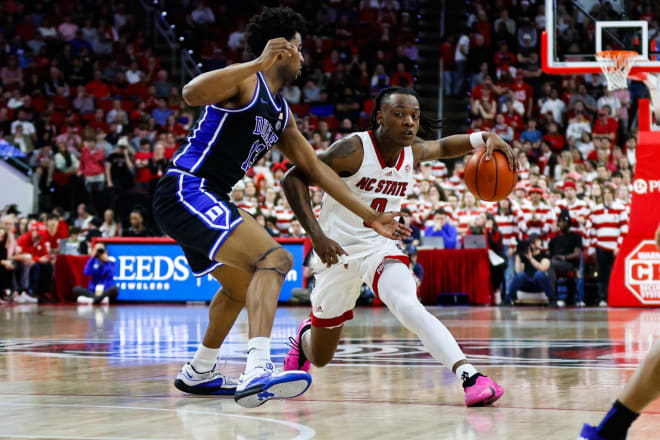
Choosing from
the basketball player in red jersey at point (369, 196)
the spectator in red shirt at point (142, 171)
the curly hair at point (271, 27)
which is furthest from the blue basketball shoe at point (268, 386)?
the spectator in red shirt at point (142, 171)

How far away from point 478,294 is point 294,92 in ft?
27.5

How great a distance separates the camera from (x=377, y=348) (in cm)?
786

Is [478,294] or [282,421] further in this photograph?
[478,294]

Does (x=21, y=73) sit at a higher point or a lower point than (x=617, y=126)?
higher

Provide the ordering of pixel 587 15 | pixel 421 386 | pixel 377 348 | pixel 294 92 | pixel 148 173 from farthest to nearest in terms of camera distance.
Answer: pixel 294 92, pixel 148 173, pixel 587 15, pixel 377 348, pixel 421 386

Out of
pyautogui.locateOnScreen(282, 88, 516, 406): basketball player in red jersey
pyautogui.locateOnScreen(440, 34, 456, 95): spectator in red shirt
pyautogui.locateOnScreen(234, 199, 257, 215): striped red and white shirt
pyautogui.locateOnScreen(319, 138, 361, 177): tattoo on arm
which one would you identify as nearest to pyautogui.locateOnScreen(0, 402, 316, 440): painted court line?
pyautogui.locateOnScreen(282, 88, 516, 406): basketball player in red jersey

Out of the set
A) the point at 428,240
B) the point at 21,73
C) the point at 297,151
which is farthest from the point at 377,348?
the point at 21,73

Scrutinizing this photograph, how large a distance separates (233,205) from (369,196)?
3.96 feet

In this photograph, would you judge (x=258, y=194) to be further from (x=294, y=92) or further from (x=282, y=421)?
(x=282, y=421)

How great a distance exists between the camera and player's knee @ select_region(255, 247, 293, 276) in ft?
14.9

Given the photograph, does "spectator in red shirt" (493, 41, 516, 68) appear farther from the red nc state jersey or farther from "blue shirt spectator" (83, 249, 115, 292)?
the red nc state jersey

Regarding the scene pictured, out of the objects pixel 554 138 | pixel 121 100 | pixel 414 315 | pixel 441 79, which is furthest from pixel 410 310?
pixel 121 100

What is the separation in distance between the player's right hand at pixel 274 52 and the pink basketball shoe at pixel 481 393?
6.03 ft

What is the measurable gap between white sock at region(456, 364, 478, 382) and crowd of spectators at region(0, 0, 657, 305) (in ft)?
33.0
